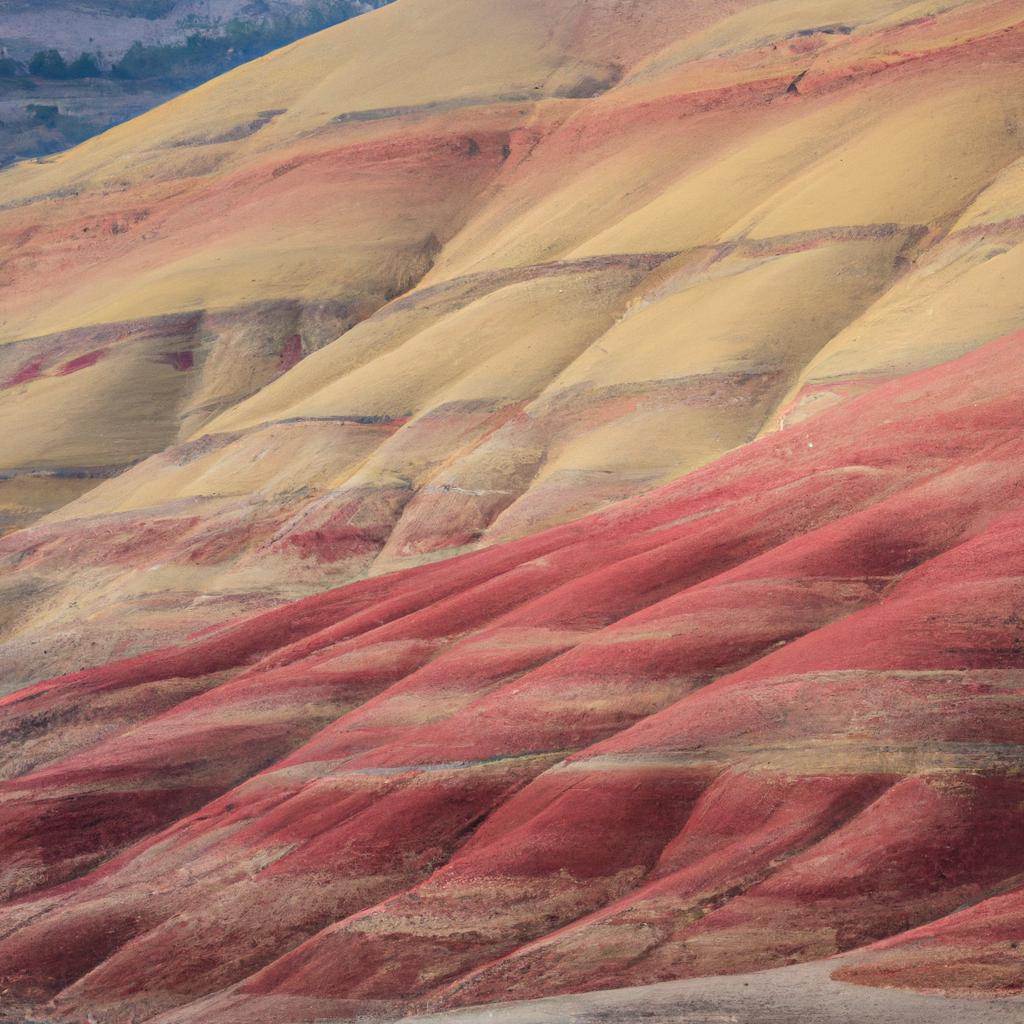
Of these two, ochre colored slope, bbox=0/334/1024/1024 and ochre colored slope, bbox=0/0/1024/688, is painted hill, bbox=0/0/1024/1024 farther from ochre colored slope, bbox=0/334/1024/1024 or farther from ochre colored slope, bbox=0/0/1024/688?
ochre colored slope, bbox=0/0/1024/688

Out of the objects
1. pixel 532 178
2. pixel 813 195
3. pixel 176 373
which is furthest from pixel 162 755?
pixel 532 178

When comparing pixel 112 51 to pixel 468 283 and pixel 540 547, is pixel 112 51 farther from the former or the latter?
pixel 540 547

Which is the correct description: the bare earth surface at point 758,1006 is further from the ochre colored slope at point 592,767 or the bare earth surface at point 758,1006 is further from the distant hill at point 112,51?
the distant hill at point 112,51

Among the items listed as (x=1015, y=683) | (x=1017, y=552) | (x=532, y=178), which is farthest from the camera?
(x=532, y=178)

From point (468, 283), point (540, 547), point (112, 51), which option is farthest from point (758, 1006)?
point (112, 51)

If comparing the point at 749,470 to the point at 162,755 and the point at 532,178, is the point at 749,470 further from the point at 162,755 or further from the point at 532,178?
the point at 532,178

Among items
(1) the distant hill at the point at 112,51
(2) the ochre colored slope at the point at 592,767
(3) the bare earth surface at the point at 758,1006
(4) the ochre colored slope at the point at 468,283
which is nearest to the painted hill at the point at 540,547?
(2) the ochre colored slope at the point at 592,767
